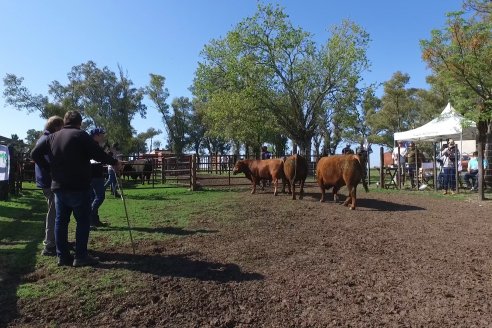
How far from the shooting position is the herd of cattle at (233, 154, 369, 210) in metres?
9.99

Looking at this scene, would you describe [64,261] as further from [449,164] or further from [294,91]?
[294,91]

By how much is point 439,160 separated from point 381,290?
11.8 metres

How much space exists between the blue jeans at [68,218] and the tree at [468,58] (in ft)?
40.9

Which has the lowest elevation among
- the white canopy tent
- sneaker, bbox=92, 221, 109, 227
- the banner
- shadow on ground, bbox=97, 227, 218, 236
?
shadow on ground, bbox=97, 227, 218, 236

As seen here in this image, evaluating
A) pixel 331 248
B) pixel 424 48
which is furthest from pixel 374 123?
pixel 331 248

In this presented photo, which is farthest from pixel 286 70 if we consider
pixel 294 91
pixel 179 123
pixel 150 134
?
pixel 150 134

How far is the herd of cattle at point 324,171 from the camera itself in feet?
32.8

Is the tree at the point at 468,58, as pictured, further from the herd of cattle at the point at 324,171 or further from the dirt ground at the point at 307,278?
the dirt ground at the point at 307,278

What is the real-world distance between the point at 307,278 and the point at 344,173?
20.0 ft

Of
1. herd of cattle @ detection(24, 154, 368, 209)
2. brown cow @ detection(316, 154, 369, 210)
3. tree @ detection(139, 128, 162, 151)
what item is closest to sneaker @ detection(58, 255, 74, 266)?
herd of cattle @ detection(24, 154, 368, 209)

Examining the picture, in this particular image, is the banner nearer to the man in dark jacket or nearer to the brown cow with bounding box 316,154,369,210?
the man in dark jacket

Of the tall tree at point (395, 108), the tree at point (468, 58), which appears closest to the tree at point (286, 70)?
the tree at point (468, 58)

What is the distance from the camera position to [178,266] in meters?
4.98

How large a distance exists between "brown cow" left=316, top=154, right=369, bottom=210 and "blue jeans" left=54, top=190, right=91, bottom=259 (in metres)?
6.23
